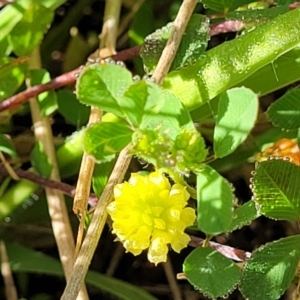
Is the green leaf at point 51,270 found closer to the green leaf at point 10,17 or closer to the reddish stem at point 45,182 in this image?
the reddish stem at point 45,182

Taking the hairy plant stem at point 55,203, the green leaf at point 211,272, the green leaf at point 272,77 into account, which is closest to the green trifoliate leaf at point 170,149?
the green leaf at point 211,272

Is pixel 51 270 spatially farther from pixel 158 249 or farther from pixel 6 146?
pixel 158 249

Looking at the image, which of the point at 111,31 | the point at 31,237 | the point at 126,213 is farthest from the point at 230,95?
the point at 31,237

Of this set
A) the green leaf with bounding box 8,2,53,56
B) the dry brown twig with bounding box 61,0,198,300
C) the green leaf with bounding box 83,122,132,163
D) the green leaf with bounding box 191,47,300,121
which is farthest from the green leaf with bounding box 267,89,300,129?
the green leaf with bounding box 8,2,53,56

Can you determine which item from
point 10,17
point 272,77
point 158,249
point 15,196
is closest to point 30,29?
point 10,17

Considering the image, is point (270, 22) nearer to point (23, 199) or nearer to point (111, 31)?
point (111, 31)
